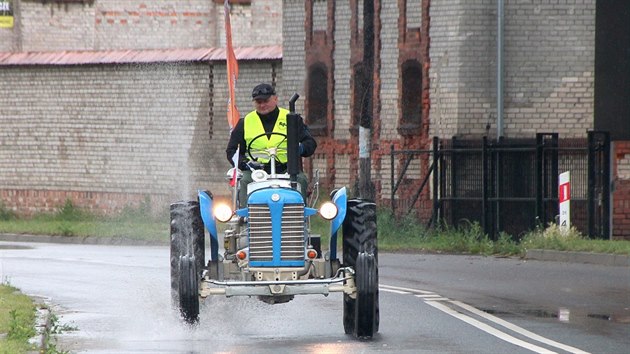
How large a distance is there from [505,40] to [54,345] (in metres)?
18.4

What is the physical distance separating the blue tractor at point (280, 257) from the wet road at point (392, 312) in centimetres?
40

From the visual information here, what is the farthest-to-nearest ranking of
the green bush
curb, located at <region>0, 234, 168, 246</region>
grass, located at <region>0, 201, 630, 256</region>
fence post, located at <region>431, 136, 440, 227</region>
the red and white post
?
the green bush < curb, located at <region>0, 234, 168, 246</region> < fence post, located at <region>431, 136, 440, 227</region> < the red and white post < grass, located at <region>0, 201, 630, 256</region>

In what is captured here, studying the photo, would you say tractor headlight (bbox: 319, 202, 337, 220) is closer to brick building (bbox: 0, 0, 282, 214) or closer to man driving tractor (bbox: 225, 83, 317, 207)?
man driving tractor (bbox: 225, 83, 317, 207)

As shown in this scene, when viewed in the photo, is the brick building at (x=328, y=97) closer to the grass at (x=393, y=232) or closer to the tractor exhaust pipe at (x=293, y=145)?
the grass at (x=393, y=232)

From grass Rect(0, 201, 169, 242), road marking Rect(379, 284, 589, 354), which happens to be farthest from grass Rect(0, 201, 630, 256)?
road marking Rect(379, 284, 589, 354)

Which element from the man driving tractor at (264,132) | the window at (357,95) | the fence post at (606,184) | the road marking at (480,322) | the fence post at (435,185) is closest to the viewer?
the road marking at (480,322)

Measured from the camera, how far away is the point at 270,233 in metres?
13.7

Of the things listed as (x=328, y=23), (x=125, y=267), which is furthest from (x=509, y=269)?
(x=328, y=23)

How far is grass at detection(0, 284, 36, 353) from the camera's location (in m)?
13.0

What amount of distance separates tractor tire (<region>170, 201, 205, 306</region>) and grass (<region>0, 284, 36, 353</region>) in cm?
129

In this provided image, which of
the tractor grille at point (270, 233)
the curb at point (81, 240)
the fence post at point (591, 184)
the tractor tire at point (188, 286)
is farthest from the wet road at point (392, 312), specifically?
the curb at point (81, 240)

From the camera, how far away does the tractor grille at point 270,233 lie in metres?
13.7

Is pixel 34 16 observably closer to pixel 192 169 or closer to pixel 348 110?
pixel 192 169

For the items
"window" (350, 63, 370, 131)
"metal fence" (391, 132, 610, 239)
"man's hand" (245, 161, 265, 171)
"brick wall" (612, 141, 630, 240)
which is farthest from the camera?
"window" (350, 63, 370, 131)
